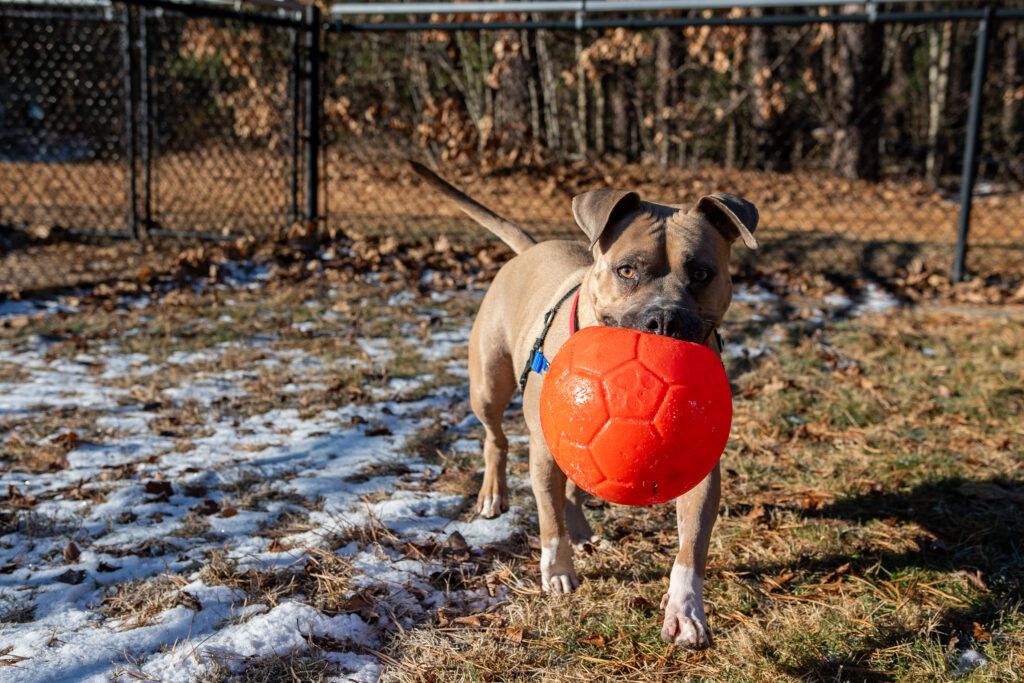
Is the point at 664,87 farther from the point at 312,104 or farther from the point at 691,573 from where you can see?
the point at 691,573

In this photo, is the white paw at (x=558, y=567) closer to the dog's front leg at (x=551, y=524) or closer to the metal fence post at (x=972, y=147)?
the dog's front leg at (x=551, y=524)

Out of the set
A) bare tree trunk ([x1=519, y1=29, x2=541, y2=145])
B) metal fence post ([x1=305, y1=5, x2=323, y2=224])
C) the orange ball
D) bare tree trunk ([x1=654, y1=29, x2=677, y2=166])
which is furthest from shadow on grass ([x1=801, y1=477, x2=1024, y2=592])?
bare tree trunk ([x1=654, y1=29, x2=677, y2=166])

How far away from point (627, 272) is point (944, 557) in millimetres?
1715

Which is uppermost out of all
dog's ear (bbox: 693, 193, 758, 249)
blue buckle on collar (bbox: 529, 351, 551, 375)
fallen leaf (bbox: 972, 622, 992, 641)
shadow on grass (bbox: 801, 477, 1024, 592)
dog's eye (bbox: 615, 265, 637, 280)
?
dog's ear (bbox: 693, 193, 758, 249)

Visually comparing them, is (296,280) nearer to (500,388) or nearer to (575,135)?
(500,388)

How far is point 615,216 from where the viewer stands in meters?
3.09

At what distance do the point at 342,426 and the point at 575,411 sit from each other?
2518 millimetres

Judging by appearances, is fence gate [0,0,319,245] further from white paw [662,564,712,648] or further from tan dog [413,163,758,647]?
white paw [662,564,712,648]

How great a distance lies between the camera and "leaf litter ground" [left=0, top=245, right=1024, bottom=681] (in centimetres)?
275

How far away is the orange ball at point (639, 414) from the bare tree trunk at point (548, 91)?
32.7 feet

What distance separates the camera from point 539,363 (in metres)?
3.13

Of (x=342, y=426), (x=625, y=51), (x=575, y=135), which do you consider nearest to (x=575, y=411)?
(x=342, y=426)

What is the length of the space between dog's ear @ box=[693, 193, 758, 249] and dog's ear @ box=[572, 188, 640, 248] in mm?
257

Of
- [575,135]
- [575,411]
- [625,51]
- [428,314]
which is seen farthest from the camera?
[575,135]
